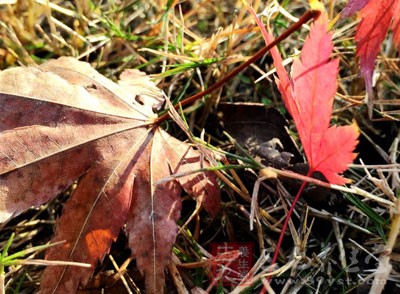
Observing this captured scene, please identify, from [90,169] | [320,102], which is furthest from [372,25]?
[90,169]

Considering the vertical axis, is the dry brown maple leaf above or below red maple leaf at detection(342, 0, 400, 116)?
below

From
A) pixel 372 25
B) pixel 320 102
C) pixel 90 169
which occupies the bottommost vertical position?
pixel 90 169

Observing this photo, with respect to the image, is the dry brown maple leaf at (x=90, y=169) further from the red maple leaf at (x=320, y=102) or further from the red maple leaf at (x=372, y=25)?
the red maple leaf at (x=372, y=25)

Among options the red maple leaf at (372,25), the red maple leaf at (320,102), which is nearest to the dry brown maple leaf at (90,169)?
the red maple leaf at (320,102)

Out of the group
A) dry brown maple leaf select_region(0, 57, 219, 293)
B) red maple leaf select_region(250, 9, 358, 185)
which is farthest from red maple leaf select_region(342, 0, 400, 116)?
dry brown maple leaf select_region(0, 57, 219, 293)

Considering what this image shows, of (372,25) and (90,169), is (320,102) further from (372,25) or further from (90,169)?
(90,169)

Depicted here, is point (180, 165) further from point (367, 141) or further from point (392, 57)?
point (392, 57)

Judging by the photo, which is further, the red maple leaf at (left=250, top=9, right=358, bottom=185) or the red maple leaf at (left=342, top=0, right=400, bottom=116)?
the red maple leaf at (left=342, top=0, right=400, bottom=116)

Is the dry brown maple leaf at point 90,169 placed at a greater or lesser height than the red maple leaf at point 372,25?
lesser

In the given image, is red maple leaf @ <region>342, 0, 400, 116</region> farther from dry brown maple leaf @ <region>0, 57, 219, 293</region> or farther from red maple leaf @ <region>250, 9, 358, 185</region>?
dry brown maple leaf @ <region>0, 57, 219, 293</region>
